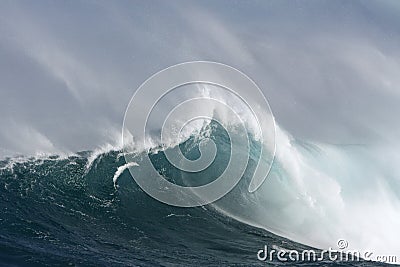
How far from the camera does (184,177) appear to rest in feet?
91.5

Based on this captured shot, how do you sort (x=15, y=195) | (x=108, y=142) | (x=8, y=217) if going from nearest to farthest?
(x=8, y=217), (x=15, y=195), (x=108, y=142)

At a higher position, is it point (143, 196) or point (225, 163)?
point (225, 163)

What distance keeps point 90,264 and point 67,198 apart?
22.1 feet

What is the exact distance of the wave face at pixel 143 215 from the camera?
60.9 feet

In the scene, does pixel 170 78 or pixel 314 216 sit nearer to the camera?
pixel 314 216

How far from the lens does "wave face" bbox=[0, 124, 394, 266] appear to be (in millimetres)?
18562

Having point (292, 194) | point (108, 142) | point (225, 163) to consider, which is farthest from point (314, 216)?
point (108, 142)

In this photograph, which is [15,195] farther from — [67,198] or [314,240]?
[314,240]

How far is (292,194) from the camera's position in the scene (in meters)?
28.6

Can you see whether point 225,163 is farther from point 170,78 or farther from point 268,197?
point 170,78

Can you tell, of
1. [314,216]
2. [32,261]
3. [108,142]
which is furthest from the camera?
[108,142]

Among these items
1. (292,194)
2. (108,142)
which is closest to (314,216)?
(292,194)

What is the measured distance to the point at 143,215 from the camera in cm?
2316

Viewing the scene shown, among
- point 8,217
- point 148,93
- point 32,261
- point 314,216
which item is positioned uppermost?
point 148,93
